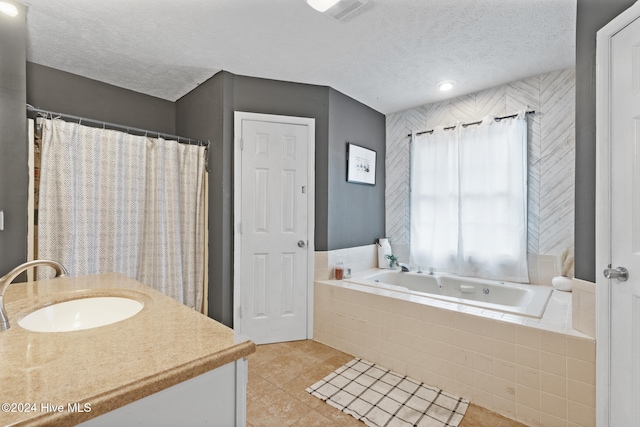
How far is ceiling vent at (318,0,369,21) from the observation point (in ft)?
5.44

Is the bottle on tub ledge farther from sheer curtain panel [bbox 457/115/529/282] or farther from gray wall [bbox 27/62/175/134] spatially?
gray wall [bbox 27/62/175/134]

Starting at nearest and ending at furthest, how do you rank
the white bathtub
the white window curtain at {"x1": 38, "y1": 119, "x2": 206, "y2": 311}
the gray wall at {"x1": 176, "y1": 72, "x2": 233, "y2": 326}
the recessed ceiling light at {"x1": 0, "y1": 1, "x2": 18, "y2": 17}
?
the recessed ceiling light at {"x1": 0, "y1": 1, "x2": 18, "y2": 17}
the white window curtain at {"x1": 38, "y1": 119, "x2": 206, "y2": 311}
the white bathtub
the gray wall at {"x1": 176, "y1": 72, "x2": 233, "y2": 326}

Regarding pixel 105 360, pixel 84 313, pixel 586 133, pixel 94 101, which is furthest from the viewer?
pixel 94 101

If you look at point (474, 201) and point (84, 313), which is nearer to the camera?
point (84, 313)

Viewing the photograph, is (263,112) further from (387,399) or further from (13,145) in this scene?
(387,399)

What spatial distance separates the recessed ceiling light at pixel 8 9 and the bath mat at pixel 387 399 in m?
2.81

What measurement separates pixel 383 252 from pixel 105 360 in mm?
2910

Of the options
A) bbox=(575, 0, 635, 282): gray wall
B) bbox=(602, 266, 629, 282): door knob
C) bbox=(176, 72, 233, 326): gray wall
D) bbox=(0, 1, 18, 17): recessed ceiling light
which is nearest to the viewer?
bbox=(602, 266, 629, 282): door knob

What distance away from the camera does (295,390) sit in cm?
193

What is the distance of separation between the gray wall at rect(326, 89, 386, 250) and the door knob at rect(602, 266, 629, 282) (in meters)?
1.87

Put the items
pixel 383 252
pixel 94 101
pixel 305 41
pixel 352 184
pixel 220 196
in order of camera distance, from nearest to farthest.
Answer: pixel 305 41 < pixel 220 196 < pixel 94 101 < pixel 352 184 < pixel 383 252

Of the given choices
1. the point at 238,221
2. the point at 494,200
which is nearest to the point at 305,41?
the point at 238,221

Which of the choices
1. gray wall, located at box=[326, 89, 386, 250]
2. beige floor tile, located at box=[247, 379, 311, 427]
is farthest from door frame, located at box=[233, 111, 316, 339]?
beige floor tile, located at box=[247, 379, 311, 427]

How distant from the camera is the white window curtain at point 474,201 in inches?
104
